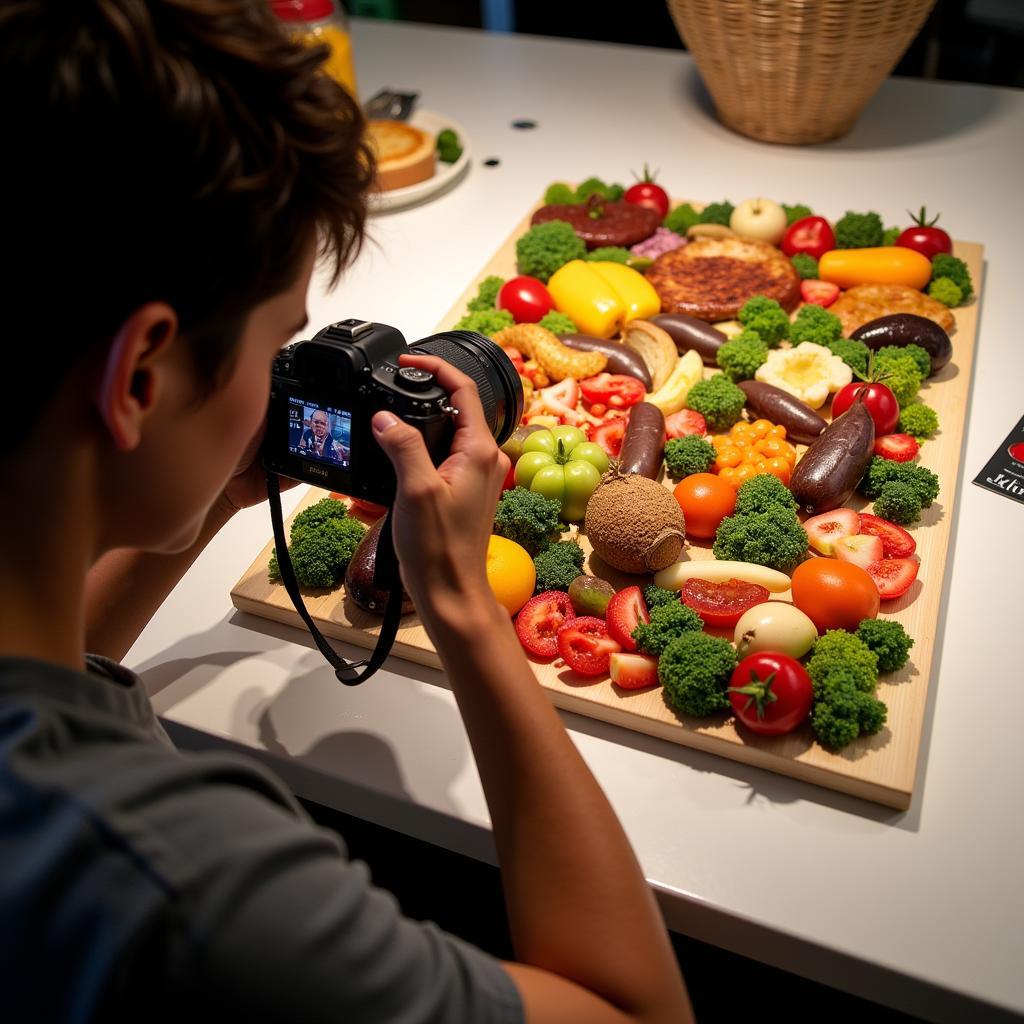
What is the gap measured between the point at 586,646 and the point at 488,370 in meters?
0.33

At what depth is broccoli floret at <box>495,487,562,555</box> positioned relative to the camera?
1259mm

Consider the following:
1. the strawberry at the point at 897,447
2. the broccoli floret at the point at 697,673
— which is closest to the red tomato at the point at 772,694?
the broccoli floret at the point at 697,673

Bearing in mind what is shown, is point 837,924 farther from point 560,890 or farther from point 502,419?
point 502,419

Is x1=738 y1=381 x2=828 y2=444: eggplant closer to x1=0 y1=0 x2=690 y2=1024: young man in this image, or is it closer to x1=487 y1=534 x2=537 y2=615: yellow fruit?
x1=487 y1=534 x2=537 y2=615: yellow fruit

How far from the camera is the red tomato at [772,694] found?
1.01m

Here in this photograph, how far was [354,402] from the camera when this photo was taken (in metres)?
0.98

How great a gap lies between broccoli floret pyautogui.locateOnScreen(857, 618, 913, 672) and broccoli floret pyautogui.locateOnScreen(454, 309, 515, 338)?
82 cm

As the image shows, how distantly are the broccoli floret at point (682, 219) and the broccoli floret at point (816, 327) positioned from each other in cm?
37

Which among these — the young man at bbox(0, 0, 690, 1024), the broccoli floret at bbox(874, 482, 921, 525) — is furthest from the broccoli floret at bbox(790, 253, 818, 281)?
the young man at bbox(0, 0, 690, 1024)

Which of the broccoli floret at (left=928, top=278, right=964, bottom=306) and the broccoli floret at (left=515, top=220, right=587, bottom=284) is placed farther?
the broccoli floret at (left=515, top=220, right=587, bottom=284)

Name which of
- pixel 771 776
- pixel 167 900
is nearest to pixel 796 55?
pixel 771 776

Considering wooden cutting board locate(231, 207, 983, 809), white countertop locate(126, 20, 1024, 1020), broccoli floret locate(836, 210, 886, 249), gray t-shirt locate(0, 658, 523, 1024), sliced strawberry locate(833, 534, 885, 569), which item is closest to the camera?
gray t-shirt locate(0, 658, 523, 1024)

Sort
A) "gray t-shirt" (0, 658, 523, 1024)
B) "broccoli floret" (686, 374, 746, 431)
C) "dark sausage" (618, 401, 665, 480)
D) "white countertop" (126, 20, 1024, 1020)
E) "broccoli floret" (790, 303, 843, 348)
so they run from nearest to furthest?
"gray t-shirt" (0, 658, 523, 1024) < "white countertop" (126, 20, 1024, 1020) < "dark sausage" (618, 401, 665, 480) < "broccoli floret" (686, 374, 746, 431) < "broccoli floret" (790, 303, 843, 348)

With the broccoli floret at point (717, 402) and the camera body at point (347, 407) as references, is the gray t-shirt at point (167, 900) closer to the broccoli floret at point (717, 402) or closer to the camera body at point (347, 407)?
the camera body at point (347, 407)
